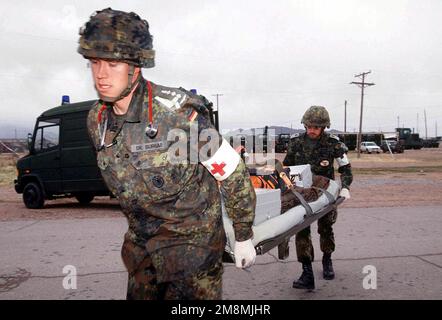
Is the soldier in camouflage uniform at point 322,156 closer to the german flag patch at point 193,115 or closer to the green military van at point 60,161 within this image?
the german flag patch at point 193,115

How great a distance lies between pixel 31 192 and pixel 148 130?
10.3m

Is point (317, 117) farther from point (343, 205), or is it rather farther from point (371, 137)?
point (371, 137)

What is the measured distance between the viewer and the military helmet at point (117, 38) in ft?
6.73

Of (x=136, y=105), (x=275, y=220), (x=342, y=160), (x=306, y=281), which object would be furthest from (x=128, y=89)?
(x=342, y=160)

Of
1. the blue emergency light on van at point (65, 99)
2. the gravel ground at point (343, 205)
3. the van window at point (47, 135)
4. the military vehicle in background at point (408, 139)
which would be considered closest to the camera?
the gravel ground at point (343, 205)

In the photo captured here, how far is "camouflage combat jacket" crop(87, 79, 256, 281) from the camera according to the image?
202cm

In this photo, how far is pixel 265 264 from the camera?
18.5 feet

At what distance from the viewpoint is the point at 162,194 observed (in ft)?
6.59

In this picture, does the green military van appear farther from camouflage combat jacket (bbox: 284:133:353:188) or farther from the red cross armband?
the red cross armband

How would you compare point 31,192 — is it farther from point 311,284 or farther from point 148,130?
point 148,130

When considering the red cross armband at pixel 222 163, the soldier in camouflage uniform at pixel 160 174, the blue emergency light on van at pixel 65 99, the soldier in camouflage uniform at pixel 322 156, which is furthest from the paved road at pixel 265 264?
the blue emergency light on van at pixel 65 99

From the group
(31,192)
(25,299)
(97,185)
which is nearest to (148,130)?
(25,299)

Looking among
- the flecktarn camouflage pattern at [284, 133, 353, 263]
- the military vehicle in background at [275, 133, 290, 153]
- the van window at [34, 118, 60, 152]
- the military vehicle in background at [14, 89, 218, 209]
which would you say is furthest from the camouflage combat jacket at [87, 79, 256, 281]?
the military vehicle in background at [275, 133, 290, 153]

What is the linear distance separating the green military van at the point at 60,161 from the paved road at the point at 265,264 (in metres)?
2.08
